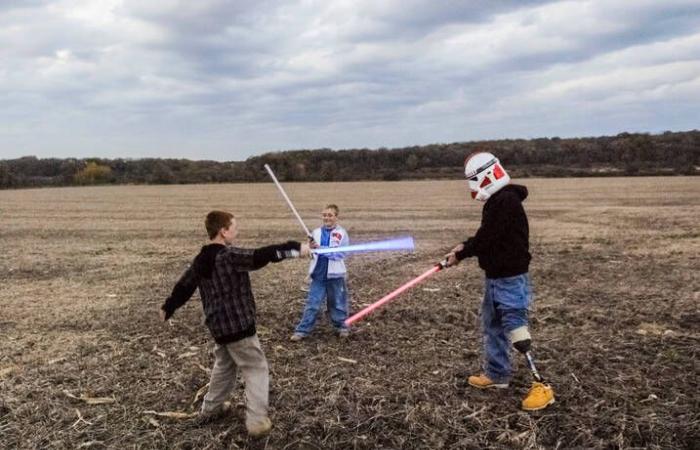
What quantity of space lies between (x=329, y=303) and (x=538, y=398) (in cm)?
348

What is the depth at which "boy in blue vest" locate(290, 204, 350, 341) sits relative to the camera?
833 centimetres

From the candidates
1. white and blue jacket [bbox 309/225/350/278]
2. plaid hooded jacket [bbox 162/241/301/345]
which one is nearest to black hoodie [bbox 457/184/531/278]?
plaid hooded jacket [bbox 162/241/301/345]

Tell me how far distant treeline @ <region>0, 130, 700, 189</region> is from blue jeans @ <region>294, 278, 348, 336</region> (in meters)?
69.3

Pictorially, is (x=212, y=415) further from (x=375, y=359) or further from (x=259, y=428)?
(x=375, y=359)

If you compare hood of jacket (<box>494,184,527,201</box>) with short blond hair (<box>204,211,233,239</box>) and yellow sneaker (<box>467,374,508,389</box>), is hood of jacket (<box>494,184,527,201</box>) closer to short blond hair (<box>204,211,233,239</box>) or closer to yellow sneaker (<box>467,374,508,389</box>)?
yellow sneaker (<box>467,374,508,389</box>)

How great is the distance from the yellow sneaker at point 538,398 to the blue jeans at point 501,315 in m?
0.50

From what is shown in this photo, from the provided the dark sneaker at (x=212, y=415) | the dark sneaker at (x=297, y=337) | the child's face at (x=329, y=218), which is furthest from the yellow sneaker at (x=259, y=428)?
the child's face at (x=329, y=218)

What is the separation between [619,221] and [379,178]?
5945 centimetres

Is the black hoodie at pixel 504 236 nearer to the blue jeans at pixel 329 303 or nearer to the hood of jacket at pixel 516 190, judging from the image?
the hood of jacket at pixel 516 190

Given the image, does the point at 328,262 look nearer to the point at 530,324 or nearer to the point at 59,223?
the point at 530,324

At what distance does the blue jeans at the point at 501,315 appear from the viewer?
582 centimetres

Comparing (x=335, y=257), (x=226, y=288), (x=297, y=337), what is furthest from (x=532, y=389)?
(x=297, y=337)

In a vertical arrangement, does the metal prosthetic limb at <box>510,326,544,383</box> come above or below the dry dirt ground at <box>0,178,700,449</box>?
above

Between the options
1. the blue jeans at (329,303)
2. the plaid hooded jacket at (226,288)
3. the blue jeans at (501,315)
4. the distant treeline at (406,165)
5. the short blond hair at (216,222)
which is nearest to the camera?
the plaid hooded jacket at (226,288)
